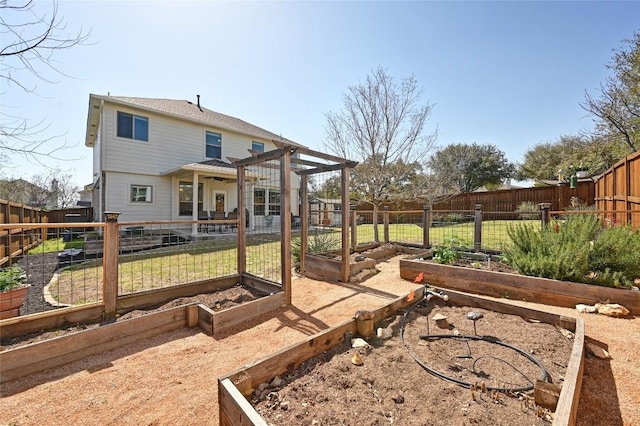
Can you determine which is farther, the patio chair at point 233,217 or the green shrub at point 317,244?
the patio chair at point 233,217

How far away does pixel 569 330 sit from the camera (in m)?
2.55

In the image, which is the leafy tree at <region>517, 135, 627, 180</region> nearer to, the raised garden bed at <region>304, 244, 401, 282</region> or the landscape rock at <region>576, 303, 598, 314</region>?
the landscape rock at <region>576, 303, 598, 314</region>

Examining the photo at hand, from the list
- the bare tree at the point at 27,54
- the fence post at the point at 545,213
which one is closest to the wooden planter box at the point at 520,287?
the fence post at the point at 545,213

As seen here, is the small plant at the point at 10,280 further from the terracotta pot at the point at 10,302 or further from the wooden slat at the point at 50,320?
the wooden slat at the point at 50,320

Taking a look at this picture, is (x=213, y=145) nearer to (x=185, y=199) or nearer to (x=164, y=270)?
(x=185, y=199)

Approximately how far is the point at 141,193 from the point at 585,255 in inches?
517

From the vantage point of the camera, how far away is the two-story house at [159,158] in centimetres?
995

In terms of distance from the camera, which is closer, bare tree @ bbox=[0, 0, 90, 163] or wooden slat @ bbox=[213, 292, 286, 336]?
wooden slat @ bbox=[213, 292, 286, 336]

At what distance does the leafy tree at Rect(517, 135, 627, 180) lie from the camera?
611 inches

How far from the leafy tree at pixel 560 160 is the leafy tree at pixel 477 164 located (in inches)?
74.4

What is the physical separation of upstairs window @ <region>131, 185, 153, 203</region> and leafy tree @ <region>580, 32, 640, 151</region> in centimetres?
1748

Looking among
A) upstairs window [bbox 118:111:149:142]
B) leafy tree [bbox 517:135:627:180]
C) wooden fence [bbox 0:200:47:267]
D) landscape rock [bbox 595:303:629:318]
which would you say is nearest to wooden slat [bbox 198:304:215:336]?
wooden fence [bbox 0:200:47:267]

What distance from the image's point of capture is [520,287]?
3918mm

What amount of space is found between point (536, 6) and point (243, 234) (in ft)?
25.5
